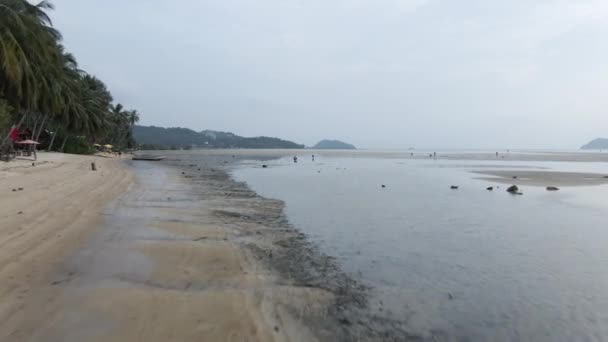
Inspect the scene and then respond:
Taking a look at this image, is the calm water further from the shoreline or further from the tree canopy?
the tree canopy

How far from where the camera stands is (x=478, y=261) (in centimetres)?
782

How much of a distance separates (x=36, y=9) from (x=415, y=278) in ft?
111

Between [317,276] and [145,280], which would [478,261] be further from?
[145,280]

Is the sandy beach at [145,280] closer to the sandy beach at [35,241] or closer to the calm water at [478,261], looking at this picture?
the sandy beach at [35,241]

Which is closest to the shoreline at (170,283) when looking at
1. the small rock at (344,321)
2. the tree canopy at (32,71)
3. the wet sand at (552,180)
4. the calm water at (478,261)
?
the small rock at (344,321)

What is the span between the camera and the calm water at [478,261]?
5168mm

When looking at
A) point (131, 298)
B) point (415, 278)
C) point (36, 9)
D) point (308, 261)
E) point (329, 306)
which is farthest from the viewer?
point (36, 9)

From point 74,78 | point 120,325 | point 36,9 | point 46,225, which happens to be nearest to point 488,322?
point 120,325

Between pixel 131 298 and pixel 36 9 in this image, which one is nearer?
pixel 131 298

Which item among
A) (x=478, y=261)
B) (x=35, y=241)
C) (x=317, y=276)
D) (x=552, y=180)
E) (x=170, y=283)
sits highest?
(x=35, y=241)

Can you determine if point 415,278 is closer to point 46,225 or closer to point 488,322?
point 488,322

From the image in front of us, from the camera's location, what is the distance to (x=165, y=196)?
15.0 meters

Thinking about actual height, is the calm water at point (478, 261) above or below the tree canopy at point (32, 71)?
below

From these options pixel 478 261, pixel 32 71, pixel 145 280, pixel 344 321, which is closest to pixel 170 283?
pixel 145 280
